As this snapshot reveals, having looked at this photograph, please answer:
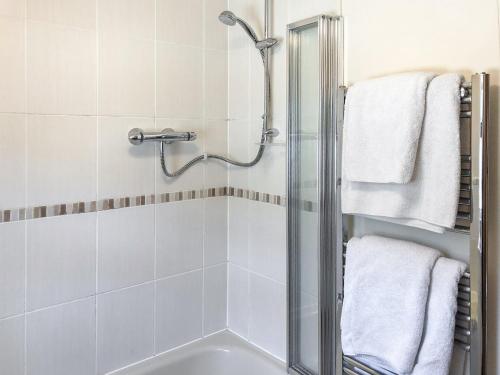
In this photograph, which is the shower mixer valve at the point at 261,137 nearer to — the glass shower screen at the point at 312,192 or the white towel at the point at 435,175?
the glass shower screen at the point at 312,192

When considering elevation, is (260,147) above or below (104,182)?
above

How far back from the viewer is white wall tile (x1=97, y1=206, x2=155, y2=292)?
1.69m

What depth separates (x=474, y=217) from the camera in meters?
1.08

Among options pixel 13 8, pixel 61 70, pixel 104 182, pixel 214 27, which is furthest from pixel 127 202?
pixel 214 27

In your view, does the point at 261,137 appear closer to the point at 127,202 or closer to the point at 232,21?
the point at 232,21

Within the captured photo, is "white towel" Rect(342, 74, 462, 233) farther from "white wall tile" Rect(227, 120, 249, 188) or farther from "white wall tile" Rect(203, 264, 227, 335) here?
"white wall tile" Rect(203, 264, 227, 335)

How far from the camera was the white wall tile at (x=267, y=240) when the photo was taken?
1.81 meters

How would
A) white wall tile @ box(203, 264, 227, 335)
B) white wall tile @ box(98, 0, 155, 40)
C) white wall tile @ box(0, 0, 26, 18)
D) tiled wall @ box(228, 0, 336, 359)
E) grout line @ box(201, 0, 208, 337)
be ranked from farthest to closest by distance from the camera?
white wall tile @ box(203, 264, 227, 335) < grout line @ box(201, 0, 208, 337) < tiled wall @ box(228, 0, 336, 359) < white wall tile @ box(98, 0, 155, 40) < white wall tile @ box(0, 0, 26, 18)

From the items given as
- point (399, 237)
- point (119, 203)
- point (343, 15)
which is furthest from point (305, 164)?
point (119, 203)

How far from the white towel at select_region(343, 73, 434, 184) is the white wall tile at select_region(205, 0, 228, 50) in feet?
3.04

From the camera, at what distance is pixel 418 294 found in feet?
3.73

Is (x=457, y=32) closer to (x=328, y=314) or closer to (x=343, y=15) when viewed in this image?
(x=343, y=15)

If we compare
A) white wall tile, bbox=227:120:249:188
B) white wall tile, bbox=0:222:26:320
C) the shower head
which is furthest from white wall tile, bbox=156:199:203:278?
the shower head

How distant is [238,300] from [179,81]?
1146 millimetres
